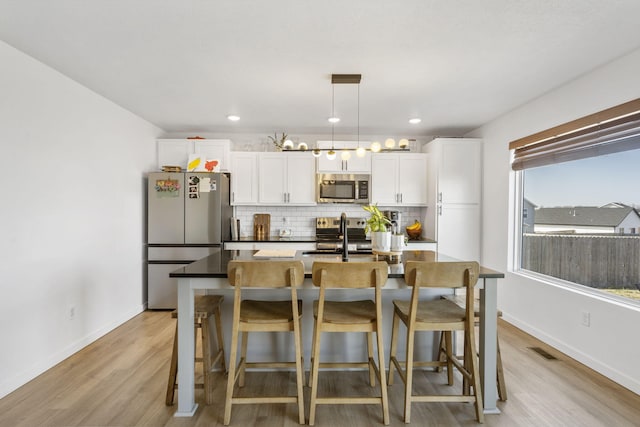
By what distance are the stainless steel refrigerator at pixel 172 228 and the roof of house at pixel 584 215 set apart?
3776 mm

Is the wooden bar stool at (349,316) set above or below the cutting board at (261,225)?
below

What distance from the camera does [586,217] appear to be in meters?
3.16

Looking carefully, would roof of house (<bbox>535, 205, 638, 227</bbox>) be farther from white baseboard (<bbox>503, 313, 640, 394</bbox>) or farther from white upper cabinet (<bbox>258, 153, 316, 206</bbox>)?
white upper cabinet (<bbox>258, 153, 316, 206</bbox>)

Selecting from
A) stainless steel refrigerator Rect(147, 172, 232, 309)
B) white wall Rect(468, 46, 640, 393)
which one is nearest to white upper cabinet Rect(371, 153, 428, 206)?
white wall Rect(468, 46, 640, 393)

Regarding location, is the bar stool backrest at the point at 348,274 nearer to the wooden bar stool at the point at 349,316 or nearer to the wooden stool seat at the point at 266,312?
the wooden bar stool at the point at 349,316

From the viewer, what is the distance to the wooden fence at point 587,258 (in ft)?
8.97

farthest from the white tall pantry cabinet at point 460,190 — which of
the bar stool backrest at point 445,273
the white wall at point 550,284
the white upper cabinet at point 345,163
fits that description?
the bar stool backrest at point 445,273

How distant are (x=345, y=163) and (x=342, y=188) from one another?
363mm

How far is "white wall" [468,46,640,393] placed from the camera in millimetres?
2605

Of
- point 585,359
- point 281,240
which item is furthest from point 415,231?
point 585,359

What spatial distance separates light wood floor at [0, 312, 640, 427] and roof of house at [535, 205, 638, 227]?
1.24 metres

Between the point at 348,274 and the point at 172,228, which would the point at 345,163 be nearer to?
the point at 172,228

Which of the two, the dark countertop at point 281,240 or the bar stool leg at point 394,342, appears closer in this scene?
the bar stool leg at point 394,342

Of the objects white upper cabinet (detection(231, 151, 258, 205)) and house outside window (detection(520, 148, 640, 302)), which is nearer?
house outside window (detection(520, 148, 640, 302))
